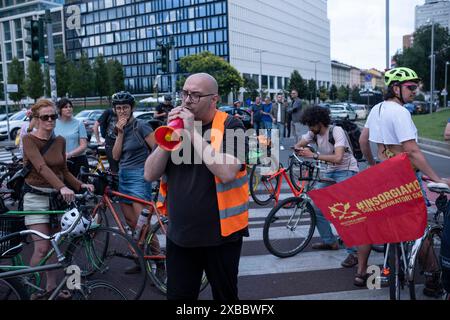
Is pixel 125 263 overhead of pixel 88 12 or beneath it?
beneath

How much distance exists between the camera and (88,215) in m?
4.18

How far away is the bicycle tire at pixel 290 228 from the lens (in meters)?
5.25

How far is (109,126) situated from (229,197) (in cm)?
334

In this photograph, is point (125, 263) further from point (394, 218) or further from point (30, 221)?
point (394, 218)

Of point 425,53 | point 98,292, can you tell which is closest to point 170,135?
point 98,292

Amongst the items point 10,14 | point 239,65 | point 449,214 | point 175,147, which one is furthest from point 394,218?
point 10,14

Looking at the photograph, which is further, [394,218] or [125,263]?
[125,263]

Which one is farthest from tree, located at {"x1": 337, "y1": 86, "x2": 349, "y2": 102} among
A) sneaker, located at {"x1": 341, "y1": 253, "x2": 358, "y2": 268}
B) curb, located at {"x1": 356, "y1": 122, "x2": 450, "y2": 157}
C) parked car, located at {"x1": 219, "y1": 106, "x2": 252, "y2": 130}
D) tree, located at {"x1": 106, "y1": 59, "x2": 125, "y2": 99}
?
sneaker, located at {"x1": 341, "y1": 253, "x2": 358, "y2": 268}

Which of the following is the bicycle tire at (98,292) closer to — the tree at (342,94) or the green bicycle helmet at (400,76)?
the green bicycle helmet at (400,76)

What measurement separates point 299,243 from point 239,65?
292ft

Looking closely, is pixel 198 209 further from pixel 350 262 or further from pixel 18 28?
pixel 18 28

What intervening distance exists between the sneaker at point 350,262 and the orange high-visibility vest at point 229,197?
8.40ft

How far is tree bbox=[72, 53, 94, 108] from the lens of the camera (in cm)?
5981

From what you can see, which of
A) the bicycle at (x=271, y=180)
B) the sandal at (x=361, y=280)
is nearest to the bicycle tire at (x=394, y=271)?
the sandal at (x=361, y=280)
